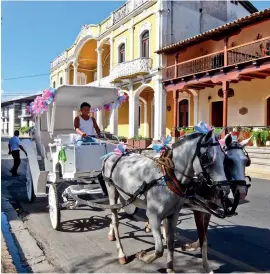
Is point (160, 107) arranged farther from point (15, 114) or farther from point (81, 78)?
point (15, 114)

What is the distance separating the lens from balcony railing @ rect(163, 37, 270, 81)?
14.8 meters

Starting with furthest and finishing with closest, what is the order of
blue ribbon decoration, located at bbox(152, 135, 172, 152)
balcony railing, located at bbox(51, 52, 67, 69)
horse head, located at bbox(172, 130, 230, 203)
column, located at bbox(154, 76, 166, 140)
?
balcony railing, located at bbox(51, 52, 67, 69), column, located at bbox(154, 76, 166, 140), blue ribbon decoration, located at bbox(152, 135, 172, 152), horse head, located at bbox(172, 130, 230, 203)

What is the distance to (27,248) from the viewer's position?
4.66 m

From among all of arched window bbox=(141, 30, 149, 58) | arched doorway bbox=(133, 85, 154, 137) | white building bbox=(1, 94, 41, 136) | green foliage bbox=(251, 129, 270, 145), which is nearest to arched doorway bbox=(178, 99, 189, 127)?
arched doorway bbox=(133, 85, 154, 137)

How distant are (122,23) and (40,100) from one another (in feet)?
58.4

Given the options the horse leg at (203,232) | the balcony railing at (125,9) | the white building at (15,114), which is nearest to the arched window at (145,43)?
the balcony railing at (125,9)

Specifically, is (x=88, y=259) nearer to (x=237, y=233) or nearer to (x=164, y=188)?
(x=164, y=188)

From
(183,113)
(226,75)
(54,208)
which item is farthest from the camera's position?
(183,113)

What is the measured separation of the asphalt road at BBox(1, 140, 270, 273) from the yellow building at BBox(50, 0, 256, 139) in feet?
35.3

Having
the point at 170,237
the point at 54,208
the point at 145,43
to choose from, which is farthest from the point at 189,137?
the point at 145,43

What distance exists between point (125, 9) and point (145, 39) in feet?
10.3

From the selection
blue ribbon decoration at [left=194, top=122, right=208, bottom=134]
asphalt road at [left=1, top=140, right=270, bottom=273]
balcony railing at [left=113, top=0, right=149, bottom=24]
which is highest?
balcony railing at [left=113, top=0, right=149, bottom=24]

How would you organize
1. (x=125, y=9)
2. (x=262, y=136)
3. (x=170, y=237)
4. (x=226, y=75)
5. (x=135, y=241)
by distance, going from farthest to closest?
(x=125, y=9)
(x=226, y=75)
(x=262, y=136)
(x=135, y=241)
(x=170, y=237)

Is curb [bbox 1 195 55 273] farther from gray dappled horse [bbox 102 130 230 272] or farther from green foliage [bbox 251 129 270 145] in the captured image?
green foliage [bbox 251 129 270 145]
